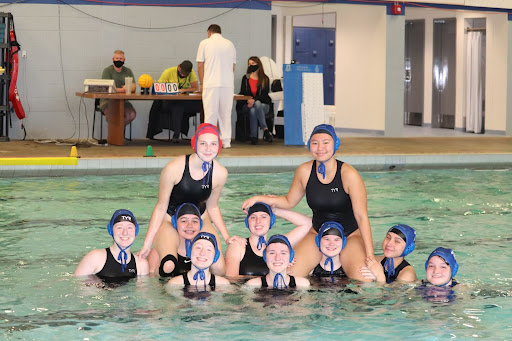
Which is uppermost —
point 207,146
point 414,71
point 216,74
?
point 414,71

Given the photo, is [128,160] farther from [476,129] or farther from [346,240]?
[476,129]

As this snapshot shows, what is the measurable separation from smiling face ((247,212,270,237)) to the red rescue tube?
838 centimetres

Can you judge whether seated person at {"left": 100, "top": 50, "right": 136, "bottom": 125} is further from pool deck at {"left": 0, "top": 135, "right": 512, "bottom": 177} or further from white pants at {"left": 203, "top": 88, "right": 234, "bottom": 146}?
white pants at {"left": 203, "top": 88, "right": 234, "bottom": 146}

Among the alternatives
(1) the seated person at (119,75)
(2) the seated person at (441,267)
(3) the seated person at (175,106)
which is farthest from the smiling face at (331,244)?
(1) the seated person at (119,75)

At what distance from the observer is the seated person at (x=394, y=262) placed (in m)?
5.11

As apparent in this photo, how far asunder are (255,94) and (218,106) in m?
1.27

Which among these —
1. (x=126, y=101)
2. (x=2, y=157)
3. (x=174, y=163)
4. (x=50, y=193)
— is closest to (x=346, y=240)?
(x=174, y=163)

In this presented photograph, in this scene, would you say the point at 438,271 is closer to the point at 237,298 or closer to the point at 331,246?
the point at 331,246

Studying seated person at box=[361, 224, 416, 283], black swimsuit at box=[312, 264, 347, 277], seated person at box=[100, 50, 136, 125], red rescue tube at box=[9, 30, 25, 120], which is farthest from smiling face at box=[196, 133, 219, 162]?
red rescue tube at box=[9, 30, 25, 120]

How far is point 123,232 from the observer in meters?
5.09

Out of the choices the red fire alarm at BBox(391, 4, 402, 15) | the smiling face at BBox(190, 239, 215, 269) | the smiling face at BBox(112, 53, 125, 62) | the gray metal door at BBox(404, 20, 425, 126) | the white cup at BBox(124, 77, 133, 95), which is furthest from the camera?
the gray metal door at BBox(404, 20, 425, 126)

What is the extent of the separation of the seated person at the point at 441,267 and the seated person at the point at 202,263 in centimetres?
128

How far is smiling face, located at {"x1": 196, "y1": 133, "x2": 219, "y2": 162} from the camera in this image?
5195 mm

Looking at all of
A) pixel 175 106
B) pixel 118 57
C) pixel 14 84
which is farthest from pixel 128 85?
pixel 14 84
